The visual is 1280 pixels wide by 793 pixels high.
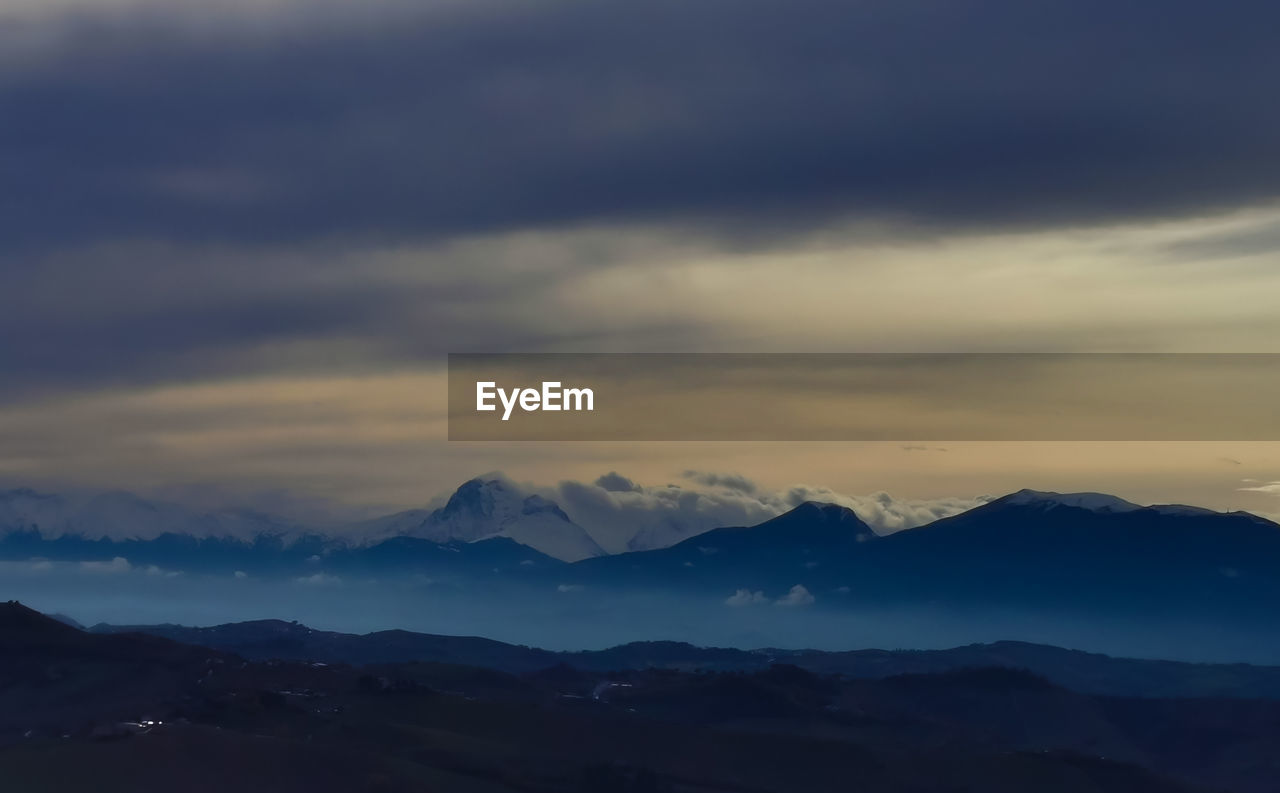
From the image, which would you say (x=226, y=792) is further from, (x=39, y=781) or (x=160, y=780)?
(x=39, y=781)

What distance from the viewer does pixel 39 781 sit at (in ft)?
636

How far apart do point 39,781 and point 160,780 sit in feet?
45.6

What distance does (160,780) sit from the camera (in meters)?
199

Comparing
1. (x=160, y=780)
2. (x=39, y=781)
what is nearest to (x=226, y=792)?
(x=160, y=780)

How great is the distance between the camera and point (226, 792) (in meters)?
199

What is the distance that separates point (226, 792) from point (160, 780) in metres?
8.17
